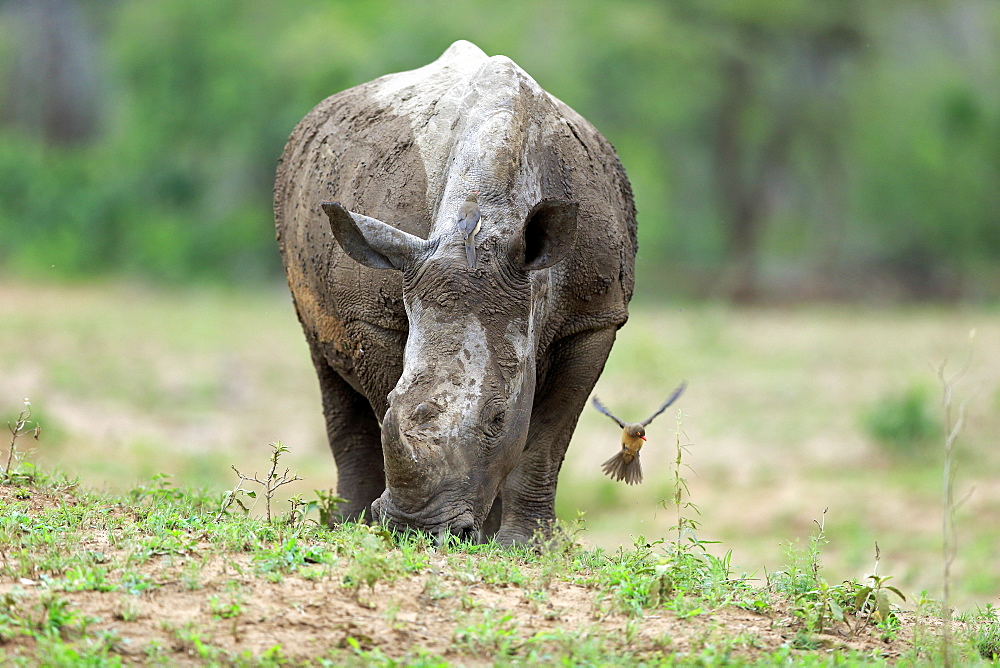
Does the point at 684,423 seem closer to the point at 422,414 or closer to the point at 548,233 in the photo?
the point at 548,233

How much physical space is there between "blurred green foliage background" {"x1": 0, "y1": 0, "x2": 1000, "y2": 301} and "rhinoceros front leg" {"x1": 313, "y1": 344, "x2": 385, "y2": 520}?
65.3ft

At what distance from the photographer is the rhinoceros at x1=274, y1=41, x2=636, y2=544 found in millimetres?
5418

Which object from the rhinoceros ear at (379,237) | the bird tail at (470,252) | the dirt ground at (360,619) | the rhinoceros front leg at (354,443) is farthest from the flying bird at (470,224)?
the rhinoceros front leg at (354,443)

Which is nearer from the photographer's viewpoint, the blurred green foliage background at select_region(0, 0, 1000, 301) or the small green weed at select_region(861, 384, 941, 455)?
the small green weed at select_region(861, 384, 941, 455)

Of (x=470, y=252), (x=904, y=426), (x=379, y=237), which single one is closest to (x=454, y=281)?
(x=470, y=252)

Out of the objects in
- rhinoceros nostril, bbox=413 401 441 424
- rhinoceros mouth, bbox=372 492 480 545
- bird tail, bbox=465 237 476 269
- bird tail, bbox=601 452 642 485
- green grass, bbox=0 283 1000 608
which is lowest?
rhinoceros mouth, bbox=372 492 480 545

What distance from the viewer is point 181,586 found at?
4.51m

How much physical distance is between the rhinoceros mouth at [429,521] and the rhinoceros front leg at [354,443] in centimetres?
228

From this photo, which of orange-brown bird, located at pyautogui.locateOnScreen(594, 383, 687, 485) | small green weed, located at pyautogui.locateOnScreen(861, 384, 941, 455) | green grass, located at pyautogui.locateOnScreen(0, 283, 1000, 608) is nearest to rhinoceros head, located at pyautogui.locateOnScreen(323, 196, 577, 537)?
orange-brown bird, located at pyautogui.locateOnScreen(594, 383, 687, 485)

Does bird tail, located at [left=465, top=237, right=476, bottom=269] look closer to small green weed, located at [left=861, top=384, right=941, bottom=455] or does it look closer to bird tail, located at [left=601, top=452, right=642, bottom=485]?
bird tail, located at [left=601, top=452, right=642, bottom=485]

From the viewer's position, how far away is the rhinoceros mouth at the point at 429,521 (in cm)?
535

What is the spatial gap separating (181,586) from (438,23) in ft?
82.7

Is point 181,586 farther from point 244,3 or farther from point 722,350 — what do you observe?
point 244,3

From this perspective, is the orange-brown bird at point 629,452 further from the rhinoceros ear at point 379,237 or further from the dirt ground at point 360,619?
the dirt ground at point 360,619
